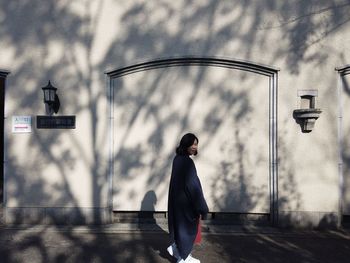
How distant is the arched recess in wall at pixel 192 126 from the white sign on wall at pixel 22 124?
62.2 inches

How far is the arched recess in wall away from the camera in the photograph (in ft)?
22.1

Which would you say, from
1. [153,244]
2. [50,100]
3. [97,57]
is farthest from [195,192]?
[97,57]

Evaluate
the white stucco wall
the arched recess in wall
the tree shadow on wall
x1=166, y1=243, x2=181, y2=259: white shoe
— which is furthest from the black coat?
the white stucco wall

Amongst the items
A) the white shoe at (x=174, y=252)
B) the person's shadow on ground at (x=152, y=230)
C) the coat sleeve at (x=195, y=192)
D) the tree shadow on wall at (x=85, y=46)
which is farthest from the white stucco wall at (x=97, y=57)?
the coat sleeve at (x=195, y=192)

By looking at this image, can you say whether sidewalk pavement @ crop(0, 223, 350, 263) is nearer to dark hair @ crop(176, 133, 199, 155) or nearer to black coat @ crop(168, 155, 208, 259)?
black coat @ crop(168, 155, 208, 259)

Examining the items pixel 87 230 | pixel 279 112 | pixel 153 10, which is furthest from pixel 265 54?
pixel 87 230

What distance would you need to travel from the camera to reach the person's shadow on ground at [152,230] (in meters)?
5.40

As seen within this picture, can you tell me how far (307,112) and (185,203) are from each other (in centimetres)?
321

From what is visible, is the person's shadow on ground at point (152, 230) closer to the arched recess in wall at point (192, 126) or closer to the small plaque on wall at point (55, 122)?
the arched recess in wall at point (192, 126)

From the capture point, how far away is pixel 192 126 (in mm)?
6770

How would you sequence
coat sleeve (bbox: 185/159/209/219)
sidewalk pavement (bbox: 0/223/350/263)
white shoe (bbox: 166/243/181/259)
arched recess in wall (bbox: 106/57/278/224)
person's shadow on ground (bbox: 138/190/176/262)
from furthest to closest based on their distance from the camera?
arched recess in wall (bbox: 106/57/278/224)
person's shadow on ground (bbox: 138/190/176/262)
sidewalk pavement (bbox: 0/223/350/263)
white shoe (bbox: 166/243/181/259)
coat sleeve (bbox: 185/159/209/219)

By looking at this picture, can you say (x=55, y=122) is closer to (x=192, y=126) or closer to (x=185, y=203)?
(x=192, y=126)

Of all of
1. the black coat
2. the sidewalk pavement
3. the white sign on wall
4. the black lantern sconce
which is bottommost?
the sidewalk pavement

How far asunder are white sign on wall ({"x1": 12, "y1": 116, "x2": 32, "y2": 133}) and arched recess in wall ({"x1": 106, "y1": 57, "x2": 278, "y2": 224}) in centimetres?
158
